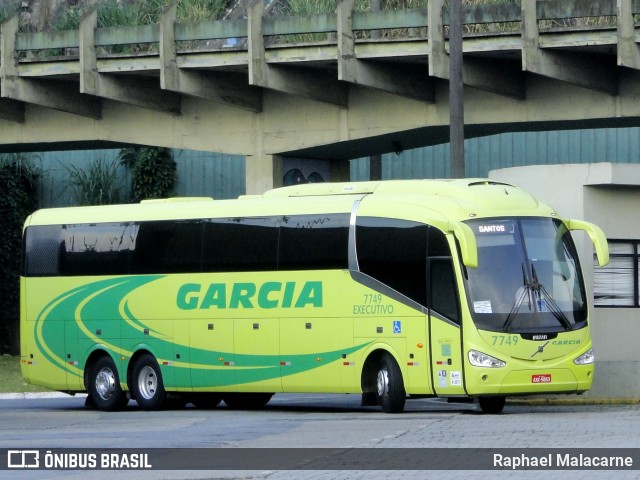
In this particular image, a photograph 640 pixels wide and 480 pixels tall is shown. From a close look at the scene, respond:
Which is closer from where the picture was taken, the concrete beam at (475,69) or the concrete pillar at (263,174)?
the concrete beam at (475,69)

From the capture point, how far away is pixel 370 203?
76.9 feet

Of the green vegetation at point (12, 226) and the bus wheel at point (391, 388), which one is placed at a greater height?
the green vegetation at point (12, 226)

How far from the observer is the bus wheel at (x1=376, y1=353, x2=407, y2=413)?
892 inches

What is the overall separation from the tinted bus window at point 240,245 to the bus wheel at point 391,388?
2.56 metres

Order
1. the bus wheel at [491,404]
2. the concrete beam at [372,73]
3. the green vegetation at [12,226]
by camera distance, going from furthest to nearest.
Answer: the green vegetation at [12,226]
the concrete beam at [372,73]
the bus wheel at [491,404]

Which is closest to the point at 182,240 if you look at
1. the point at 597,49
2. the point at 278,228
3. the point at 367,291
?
the point at 278,228

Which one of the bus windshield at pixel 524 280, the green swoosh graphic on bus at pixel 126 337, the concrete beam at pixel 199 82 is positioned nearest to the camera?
the bus windshield at pixel 524 280

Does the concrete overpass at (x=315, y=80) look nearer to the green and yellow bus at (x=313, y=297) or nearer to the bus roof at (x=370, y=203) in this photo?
the bus roof at (x=370, y=203)

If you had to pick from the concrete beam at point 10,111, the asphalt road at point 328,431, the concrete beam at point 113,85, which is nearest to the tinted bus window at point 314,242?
the asphalt road at point 328,431

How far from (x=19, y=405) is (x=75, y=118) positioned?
264 inches

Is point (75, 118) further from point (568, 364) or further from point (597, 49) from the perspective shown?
point (568, 364)

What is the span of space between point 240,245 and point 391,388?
12.2 feet

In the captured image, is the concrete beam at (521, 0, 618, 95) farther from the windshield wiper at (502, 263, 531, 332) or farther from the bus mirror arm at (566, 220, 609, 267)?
the windshield wiper at (502, 263, 531, 332)

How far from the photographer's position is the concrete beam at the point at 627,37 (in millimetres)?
25609
